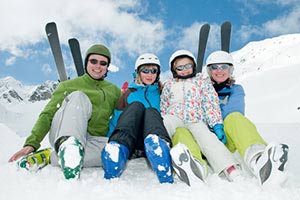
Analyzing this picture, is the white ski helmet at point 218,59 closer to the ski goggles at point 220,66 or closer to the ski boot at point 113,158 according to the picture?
the ski goggles at point 220,66

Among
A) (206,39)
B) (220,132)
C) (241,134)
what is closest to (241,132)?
(241,134)

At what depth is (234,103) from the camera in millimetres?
2965

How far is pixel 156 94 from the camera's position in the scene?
3201 mm

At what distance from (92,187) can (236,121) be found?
1221mm

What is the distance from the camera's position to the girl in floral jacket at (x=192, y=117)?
6.53 ft

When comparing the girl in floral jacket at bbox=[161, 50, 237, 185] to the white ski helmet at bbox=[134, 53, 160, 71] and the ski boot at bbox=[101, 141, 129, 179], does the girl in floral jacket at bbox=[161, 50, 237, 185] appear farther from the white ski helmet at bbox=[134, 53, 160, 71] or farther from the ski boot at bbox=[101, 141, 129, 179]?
the ski boot at bbox=[101, 141, 129, 179]

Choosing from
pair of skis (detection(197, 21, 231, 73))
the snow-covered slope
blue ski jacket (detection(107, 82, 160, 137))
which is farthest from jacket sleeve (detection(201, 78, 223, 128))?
the snow-covered slope

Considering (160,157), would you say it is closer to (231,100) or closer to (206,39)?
(231,100)

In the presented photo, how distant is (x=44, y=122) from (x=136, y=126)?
34.5 inches

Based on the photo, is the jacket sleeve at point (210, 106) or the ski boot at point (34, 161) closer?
the ski boot at point (34, 161)

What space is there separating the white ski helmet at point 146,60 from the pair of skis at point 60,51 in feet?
5.81

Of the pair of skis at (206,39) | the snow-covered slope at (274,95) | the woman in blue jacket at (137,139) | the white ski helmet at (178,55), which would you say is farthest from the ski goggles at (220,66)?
the snow-covered slope at (274,95)

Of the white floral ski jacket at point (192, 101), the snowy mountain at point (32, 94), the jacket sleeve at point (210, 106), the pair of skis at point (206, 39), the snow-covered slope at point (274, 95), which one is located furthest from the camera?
the snowy mountain at point (32, 94)

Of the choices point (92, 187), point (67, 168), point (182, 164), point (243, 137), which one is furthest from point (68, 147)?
point (243, 137)
